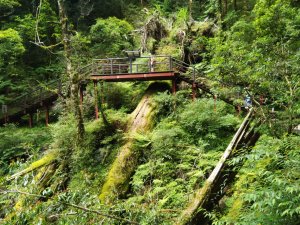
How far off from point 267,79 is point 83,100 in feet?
34.2

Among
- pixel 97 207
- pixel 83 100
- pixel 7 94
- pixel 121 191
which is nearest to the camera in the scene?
pixel 97 207

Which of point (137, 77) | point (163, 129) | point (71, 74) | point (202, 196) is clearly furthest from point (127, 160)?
point (137, 77)

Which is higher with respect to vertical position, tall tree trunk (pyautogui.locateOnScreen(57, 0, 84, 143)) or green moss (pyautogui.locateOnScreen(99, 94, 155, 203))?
tall tree trunk (pyautogui.locateOnScreen(57, 0, 84, 143))

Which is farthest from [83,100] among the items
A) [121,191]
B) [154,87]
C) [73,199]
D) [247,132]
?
[73,199]

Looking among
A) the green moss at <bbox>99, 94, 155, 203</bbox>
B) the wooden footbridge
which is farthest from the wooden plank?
the green moss at <bbox>99, 94, 155, 203</bbox>

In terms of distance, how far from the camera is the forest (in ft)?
13.4

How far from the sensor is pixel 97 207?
3.82 m

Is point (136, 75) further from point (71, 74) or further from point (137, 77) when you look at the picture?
point (71, 74)

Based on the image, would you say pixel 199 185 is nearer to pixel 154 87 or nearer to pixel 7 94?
pixel 154 87

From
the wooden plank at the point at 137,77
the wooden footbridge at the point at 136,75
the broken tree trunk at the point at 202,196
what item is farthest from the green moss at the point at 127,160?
the broken tree trunk at the point at 202,196

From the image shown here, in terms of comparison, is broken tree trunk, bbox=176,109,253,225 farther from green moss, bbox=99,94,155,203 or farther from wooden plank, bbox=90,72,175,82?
wooden plank, bbox=90,72,175,82

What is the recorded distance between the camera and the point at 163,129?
10578 mm

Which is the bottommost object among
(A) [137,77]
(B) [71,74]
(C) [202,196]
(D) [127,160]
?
(D) [127,160]

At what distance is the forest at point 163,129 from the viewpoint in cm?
408
